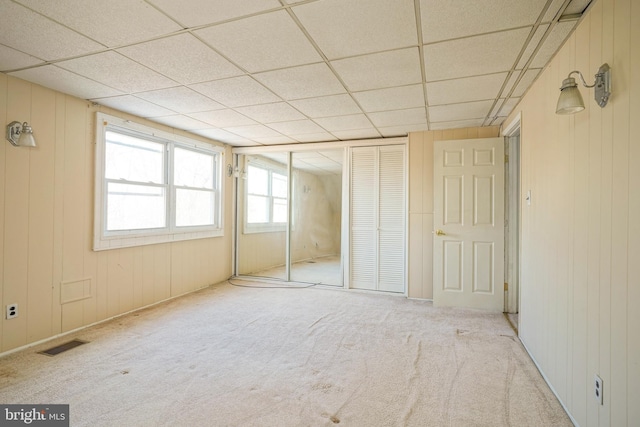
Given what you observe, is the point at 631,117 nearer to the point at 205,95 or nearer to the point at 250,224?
the point at 205,95

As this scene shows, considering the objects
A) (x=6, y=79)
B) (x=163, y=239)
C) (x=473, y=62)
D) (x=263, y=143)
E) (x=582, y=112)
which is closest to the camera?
(x=582, y=112)

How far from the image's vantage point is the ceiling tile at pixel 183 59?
2.18 meters

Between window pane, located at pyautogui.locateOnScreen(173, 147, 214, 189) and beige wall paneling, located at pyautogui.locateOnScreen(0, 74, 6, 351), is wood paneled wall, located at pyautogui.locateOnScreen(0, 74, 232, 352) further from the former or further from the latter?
window pane, located at pyautogui.locateOnScreen(173, 147, 214, 189)

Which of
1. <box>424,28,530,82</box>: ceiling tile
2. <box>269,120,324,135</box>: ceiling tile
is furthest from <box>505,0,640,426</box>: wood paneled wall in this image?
<box>269,120,324,135</box>: ceiling tile

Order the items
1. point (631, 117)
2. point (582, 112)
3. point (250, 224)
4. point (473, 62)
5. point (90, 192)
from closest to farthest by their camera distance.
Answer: point (631, 117)
point (582, 112)
point (473, 62)
point (90, 192)
point (250, 224)

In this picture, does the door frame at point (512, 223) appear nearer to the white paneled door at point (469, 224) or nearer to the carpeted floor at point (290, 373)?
the white paneled door at point (469, 224)

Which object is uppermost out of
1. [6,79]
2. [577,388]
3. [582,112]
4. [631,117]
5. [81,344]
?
[6,79]

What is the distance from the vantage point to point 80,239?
3291 millimetres

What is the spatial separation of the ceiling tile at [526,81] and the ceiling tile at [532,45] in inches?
5.8

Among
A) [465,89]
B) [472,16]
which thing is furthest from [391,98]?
[472,16]

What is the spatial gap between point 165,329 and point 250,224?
2959mm

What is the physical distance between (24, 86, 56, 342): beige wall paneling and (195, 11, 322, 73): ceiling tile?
195cm

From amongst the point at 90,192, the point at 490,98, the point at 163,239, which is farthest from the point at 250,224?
the point at 490,98

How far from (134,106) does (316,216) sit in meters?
4.45
